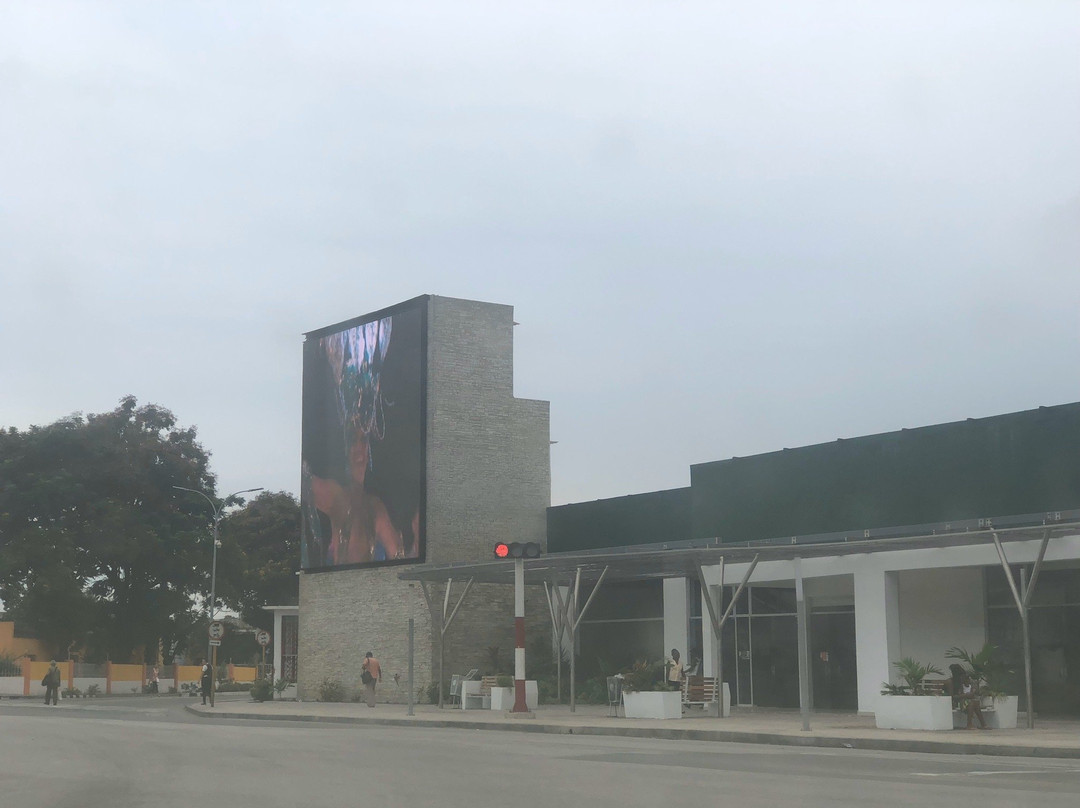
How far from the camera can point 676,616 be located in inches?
1512

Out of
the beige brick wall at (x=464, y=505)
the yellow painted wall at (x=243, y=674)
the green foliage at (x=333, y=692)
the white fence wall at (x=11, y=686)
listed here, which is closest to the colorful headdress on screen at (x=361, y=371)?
the beige brick wall at (x=464, y=505)

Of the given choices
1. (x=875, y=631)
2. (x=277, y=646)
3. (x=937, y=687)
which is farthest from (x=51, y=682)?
(x=937, y=687)

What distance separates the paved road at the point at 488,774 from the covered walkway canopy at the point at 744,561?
622 centimetres

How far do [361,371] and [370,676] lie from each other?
10818 mm

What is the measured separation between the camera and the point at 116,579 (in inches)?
2569

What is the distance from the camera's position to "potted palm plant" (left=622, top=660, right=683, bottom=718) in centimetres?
2927

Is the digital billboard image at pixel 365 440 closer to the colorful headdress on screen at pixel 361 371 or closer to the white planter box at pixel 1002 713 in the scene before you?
the colorful headdress on screen at pixel 361 371

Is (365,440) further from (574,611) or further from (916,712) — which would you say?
(916,712)

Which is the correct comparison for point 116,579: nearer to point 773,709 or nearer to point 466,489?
point 466,489

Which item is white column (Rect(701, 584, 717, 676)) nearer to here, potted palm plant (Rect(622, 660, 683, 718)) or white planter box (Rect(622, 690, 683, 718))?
potted palm plant (Rect(622, 660, 683, 718))

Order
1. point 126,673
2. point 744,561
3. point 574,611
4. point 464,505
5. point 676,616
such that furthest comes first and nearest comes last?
point 126,673 → point 464,505 → point 676,616 → point 574,611 → point 744,561

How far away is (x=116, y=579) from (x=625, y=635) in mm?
32590

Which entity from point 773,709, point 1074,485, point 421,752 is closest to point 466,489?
point 773,709

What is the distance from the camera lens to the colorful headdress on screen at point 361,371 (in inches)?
1781
